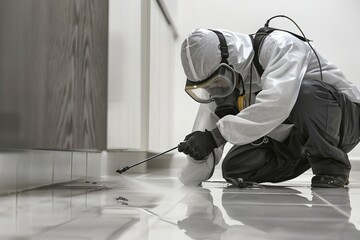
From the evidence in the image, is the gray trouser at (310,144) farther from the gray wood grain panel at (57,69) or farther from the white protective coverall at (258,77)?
the gray wood grain panel at (57,69)

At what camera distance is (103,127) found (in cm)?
188

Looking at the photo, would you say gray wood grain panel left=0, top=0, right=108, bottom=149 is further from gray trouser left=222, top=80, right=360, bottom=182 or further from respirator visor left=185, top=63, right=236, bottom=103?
gray trouser left=222, top=80, right=360, bottom=182

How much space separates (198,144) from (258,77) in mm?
321

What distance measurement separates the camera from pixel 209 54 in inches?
62.2

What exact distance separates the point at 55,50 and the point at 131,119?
1.16 m

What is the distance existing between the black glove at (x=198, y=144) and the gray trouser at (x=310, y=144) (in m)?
0.28

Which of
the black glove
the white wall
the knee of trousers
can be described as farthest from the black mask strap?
the white wall

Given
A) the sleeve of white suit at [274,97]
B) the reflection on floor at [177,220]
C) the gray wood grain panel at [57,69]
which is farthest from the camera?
the sleeve of white suit at [274,97]

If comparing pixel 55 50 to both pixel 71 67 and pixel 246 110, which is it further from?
pixel 246 110

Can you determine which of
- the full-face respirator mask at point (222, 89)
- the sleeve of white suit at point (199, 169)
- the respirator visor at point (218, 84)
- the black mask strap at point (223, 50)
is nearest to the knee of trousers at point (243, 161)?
the sleeve of white suit at point (199, 169)

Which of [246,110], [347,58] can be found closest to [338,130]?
[246,110]

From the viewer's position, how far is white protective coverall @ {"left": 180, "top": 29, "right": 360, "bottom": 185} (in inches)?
58.3

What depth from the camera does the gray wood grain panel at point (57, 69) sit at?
1.08m

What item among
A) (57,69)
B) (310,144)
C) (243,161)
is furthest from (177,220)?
(243,161)
